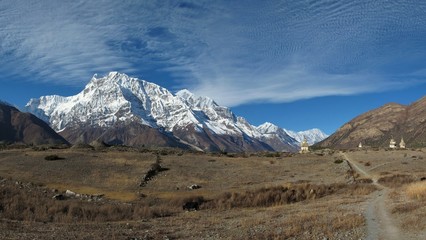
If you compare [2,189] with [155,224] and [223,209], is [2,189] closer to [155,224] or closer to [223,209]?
[155,224]

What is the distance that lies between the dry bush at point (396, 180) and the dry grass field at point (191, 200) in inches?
4.9

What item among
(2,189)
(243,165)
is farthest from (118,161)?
(2,189)

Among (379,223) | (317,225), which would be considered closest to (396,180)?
(379,223)

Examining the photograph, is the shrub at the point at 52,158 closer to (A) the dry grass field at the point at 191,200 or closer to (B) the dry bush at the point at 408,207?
(A) the dry grass field at the point at 191,200

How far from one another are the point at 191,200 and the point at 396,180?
1112 inches

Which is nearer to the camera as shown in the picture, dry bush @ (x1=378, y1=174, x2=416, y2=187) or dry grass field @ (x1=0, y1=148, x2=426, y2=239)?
dry grass field @ (x1=0, y1=148, x2=426, y2=239)

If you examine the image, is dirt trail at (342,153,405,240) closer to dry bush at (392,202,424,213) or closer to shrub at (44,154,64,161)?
dry bush at (392,202,424,213)

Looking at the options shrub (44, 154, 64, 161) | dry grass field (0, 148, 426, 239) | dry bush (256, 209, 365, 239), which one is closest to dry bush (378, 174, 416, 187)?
dry grass field (0, 148, 426, 239)

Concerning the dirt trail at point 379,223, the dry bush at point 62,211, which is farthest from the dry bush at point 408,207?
the dry bush at point 62,211

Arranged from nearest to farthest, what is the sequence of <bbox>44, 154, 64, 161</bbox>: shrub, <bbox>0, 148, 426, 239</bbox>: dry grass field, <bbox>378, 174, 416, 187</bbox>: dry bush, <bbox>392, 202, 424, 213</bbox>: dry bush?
<bbox>0, 148, 426, 239</bbox>: dry grass field < <bbox>392, 202, 424, 213</bbox>: dry bush < <bbox>378, 174, 416, 187</bbox>: dry bush < <bbox>44, 154, 64, 161</bbox>: shrub

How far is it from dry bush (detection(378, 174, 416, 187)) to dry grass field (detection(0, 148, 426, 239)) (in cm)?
12

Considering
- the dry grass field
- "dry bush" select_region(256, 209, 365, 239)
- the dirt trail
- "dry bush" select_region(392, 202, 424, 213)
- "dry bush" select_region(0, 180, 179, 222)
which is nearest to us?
the dirt trail

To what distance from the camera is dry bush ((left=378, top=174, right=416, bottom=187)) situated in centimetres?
5096

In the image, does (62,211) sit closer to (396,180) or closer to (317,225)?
(317,225)
